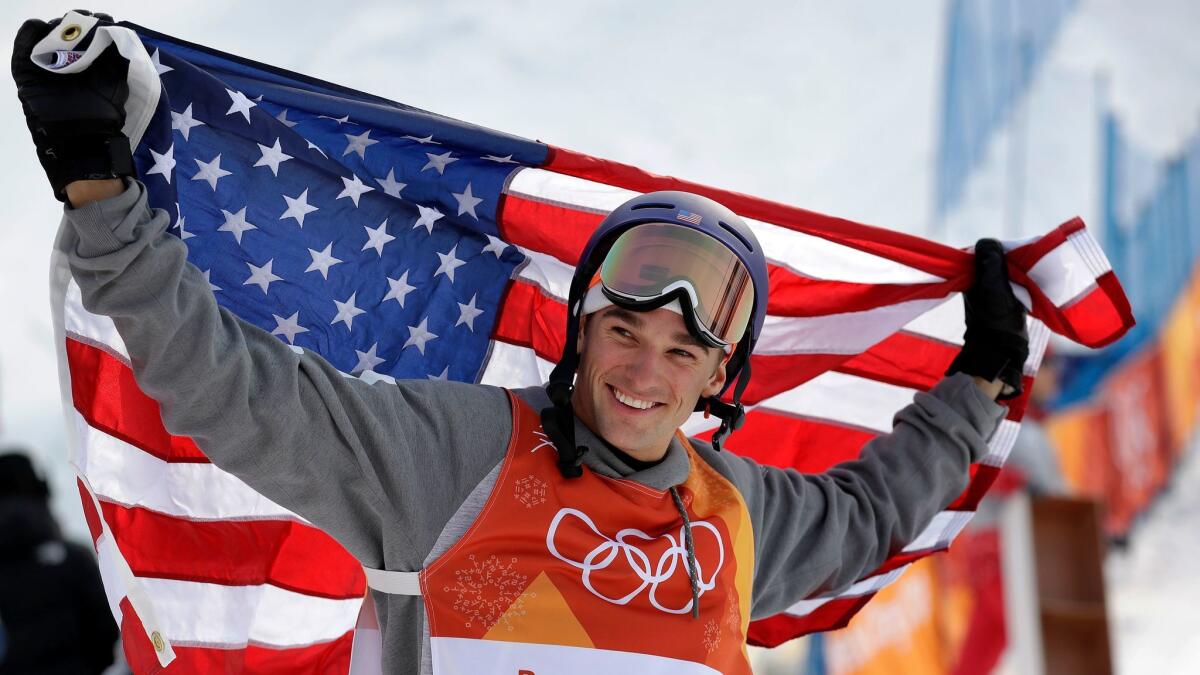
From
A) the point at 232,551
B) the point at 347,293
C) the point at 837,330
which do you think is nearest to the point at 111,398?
the point at 232,551

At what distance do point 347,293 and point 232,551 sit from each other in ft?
2.27

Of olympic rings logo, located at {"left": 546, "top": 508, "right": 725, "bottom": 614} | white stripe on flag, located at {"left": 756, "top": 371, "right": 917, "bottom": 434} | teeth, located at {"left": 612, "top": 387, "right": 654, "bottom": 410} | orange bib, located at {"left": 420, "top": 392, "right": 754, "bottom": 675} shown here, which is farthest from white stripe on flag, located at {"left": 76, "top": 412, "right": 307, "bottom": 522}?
white stripe on flag, located at {"left": 756, "top": 371, "right": 917, "bottom": 434}

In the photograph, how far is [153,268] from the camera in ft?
7.21

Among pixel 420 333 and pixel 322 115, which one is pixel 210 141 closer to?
pixel 322 115

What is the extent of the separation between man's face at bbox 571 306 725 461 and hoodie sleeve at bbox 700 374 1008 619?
37 centimetres

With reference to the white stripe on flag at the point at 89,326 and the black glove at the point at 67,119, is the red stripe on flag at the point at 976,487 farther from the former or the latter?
the black glove at the point at 67,119

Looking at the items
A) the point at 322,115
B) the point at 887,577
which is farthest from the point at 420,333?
the point at 887,577

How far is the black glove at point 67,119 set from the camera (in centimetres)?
216

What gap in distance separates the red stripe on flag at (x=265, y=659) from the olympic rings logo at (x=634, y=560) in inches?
28.3

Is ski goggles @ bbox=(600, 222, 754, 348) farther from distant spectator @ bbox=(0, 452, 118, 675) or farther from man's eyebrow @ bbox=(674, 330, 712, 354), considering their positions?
distant spectator @ bbox=(0, 452, 118, 675)

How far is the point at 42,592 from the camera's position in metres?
4.94

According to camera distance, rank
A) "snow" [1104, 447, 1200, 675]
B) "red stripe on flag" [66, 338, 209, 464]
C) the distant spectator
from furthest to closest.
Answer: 1. "snow" [1104, 447, 1200, 675]
2. the distant spectator
3. "red stripe on flag" [66, 338, 209, 464]

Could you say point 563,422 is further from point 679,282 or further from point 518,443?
point 679,282

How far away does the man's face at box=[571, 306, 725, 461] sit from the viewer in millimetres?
2895
